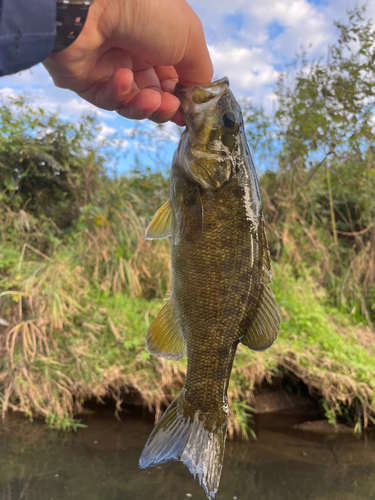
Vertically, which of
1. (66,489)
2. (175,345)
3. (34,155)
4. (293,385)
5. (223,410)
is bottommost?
(66,489)

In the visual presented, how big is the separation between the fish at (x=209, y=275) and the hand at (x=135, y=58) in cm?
20

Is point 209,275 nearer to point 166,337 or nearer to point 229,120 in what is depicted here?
point 166,337

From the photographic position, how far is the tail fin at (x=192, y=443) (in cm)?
114

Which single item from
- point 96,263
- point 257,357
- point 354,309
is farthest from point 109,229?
point 354,309

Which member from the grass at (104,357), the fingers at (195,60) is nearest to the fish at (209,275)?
the fingers at (195,60)

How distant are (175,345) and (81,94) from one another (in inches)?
45.0

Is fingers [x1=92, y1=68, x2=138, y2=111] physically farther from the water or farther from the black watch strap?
the water

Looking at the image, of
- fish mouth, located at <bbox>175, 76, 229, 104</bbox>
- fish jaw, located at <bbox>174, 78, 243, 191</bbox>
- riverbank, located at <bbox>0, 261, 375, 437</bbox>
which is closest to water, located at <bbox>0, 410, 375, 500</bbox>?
riverbank, located at <bbox>0, 261, 375, 437</bbox>

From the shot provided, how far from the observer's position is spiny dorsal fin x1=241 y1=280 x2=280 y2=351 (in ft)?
3.98

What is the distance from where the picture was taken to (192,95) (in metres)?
1.29

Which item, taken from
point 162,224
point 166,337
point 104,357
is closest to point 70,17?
point 162,224

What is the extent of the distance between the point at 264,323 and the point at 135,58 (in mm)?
1199

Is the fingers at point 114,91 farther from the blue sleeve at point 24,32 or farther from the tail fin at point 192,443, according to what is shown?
the tail fin at point 192,443

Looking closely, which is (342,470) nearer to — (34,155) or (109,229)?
(109,229)
